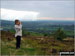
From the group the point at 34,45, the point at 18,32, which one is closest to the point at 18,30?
the point at 18,32

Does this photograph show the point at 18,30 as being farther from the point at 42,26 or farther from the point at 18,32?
Result: the point at 42,26

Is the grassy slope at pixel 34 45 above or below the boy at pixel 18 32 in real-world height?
below

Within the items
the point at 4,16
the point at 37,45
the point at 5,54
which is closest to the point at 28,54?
the point at 37,45

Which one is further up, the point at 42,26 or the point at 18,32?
the point at 42,26

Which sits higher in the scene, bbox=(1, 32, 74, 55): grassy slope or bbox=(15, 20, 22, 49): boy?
bbox=(15, 20, 22, 49): boy

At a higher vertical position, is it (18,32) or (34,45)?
(18,32)

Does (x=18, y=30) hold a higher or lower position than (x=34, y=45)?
higher

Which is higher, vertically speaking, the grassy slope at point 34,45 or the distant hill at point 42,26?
the distant hill at point 42,26

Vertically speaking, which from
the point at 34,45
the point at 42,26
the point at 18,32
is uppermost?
the point at 42,26

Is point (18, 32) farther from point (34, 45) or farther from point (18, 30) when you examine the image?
point (34, 45)

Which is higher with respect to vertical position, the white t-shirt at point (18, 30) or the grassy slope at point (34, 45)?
the white t-shirt at point (18, 30)

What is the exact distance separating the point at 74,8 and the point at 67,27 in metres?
0.37

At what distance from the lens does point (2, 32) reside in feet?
8.65

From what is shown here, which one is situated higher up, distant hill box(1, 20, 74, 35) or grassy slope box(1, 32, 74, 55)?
distant hill box(1, 20, 74, 35)
